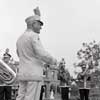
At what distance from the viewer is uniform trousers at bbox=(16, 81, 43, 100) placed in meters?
4.78

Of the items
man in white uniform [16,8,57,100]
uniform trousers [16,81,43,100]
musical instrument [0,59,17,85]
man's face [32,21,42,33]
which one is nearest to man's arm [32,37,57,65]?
man in white uniform [16,8,57,100]

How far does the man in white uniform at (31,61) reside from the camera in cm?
477

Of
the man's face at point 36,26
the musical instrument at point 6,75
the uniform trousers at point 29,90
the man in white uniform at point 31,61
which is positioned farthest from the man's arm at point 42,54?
the musical instrument at point 6,75

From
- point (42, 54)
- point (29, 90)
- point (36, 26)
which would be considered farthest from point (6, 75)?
point (42, 54)

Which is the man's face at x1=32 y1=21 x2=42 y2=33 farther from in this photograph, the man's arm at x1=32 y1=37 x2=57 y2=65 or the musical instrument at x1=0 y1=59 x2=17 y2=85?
the musical instrument at x1=0 y1=59 x2=17 y2=85

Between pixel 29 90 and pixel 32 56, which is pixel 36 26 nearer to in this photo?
pixel 32 56

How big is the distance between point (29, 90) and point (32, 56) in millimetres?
559

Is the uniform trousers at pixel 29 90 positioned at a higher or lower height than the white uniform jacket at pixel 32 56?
lower

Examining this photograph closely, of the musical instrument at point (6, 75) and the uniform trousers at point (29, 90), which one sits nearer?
A: the uniform trousers at point (29, 90)

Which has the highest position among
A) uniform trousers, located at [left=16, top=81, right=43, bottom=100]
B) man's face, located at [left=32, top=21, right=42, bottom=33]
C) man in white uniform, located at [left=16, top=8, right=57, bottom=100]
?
man's face, located at [left=32, top=21, right=42, bottom=33]

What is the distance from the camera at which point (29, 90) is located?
4.78 meters

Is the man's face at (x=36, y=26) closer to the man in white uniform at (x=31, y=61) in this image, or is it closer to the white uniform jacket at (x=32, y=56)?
the man in white uniform at (x=31, y=61)

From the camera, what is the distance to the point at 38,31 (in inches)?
202

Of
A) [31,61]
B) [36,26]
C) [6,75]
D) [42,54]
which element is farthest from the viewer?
[6,75]
